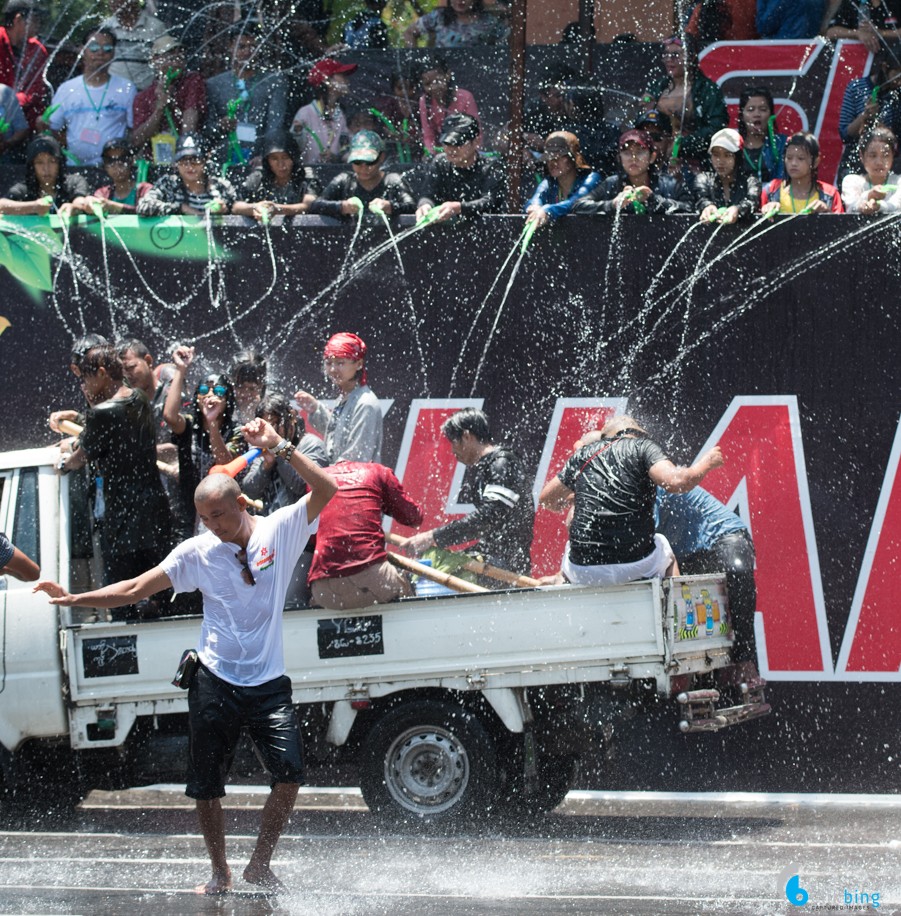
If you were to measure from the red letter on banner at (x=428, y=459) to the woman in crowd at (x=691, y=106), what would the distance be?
2.65m

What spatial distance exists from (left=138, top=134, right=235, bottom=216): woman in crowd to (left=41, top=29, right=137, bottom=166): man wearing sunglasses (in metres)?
1.60

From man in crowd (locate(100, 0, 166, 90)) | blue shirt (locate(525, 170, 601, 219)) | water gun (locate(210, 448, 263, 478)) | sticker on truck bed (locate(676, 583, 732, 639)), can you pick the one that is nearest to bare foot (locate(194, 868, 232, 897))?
water gun (locate(210, 448, 263, 478))

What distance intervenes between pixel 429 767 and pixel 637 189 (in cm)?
392

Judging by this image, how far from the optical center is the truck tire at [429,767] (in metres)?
7.92

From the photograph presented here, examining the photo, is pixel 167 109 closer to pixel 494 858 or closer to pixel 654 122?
pixel 654 122

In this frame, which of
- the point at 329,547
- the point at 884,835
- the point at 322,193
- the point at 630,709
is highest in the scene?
the point at 322,193

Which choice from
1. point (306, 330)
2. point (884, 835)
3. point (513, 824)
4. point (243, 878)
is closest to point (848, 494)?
point (884, 835)

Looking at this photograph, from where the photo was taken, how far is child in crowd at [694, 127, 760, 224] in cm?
1007

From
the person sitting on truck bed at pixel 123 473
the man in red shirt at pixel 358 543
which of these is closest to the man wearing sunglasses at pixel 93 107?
the person sitting on truck bed at pixel 123 473

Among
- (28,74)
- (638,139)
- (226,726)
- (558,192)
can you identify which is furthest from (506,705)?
(28,74)

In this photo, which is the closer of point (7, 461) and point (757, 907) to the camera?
point (757, 907)

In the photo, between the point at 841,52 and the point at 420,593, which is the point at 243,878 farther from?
the point at 841,52

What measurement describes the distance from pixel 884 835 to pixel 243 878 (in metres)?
3.44

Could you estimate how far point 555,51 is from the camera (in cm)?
1284
